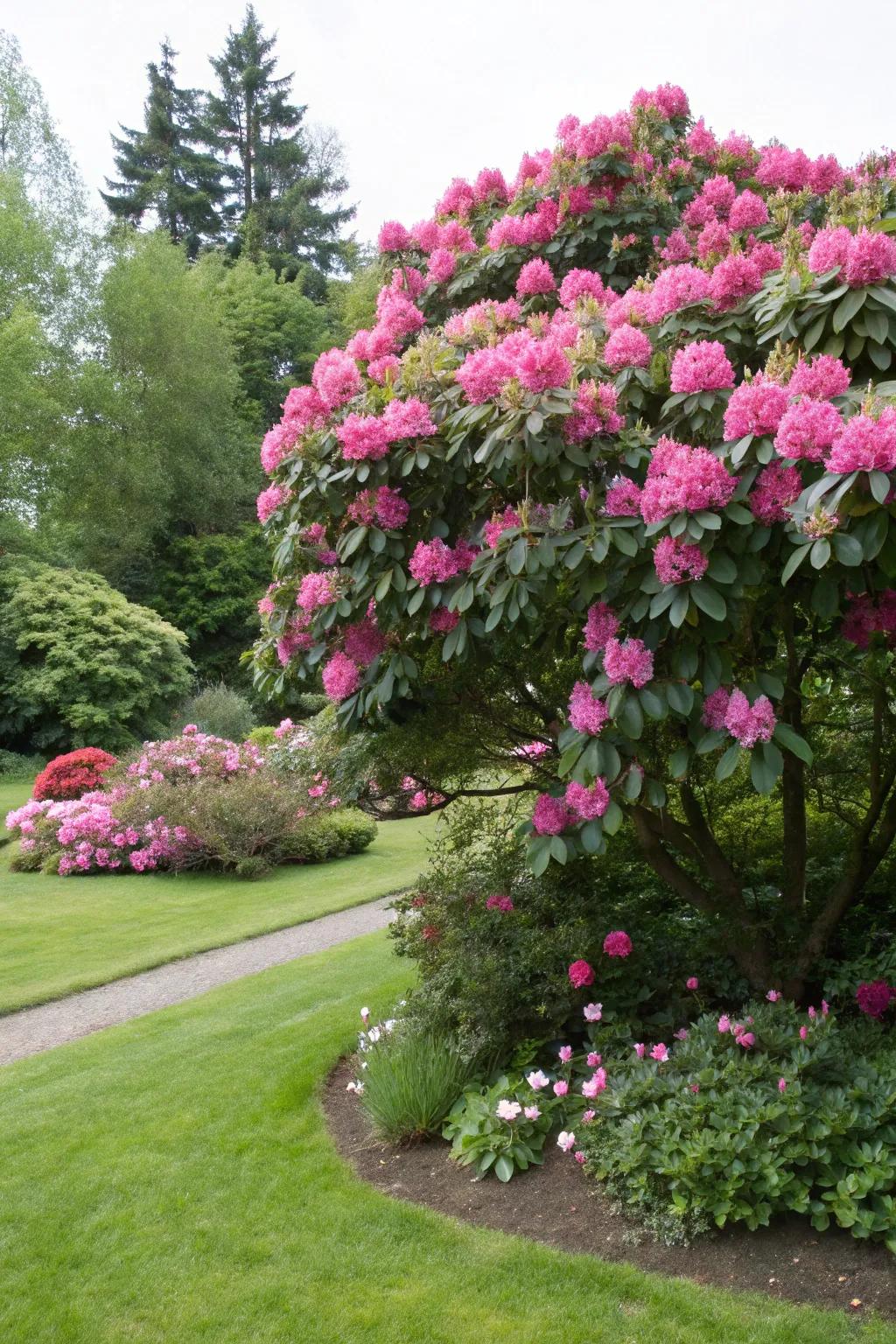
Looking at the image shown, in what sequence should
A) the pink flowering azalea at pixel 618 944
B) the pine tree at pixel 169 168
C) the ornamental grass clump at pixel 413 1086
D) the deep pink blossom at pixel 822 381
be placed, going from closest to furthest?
the deep pink blossom at pixel 822 381
the ornamental grass clump at pixel 413 1086
the pink flowering azalea at pixel 618 944
the pine tree at pixel 169 168

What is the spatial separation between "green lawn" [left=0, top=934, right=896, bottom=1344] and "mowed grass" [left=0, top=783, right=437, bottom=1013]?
6.90 feet

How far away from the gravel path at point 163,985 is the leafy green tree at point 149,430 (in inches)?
706

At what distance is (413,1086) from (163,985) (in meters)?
3.31

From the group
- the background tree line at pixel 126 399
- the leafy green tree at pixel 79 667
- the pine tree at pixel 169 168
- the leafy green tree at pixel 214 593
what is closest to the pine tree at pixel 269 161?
the pine tree at pixel 169 168

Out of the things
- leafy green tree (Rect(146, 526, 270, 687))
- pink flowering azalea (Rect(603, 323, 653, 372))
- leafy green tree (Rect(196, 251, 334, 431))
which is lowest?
pink flowering azalea (Rect(603, 323, 653, 372))

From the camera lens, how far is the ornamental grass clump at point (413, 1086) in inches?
151

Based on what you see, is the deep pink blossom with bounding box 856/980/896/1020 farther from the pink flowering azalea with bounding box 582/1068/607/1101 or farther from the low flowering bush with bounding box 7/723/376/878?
the low flowering bush with bounding box 7/723/376/878

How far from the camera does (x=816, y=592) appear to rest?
2.50 m

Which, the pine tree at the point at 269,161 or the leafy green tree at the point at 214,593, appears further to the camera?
the pine tree at the point at 269,161

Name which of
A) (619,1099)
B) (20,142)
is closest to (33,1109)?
(619,1099)

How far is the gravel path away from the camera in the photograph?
5.76m

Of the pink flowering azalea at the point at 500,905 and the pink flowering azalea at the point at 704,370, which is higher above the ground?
the pink flowering azalea at the point at 704,370

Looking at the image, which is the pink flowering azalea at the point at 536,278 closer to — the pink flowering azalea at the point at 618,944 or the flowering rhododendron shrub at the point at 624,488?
the flowering rhododendron shrub at the point at 624,488

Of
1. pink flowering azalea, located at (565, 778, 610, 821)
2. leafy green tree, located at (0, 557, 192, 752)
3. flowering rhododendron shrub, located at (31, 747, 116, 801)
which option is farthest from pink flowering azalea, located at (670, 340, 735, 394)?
leafy green tree, located at (0, 557, 192, 752)
